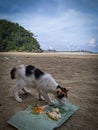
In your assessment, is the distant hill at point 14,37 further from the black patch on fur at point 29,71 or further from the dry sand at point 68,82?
the black patch on fur at point 29,71

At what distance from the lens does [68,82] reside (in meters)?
4.32

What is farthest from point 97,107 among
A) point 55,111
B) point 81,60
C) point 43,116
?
point 81,60

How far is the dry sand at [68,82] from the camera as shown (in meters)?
2.81

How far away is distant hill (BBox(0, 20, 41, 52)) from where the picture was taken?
4.81 meters

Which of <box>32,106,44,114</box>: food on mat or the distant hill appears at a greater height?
the distant hill

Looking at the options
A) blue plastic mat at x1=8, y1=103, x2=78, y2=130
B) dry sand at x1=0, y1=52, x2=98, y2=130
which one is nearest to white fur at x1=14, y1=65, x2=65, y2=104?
dry sand at x1=0, y1=52, x2=98, y2=130

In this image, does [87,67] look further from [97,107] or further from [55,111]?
[55,111]

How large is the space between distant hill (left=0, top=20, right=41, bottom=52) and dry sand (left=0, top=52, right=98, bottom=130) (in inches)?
19.8

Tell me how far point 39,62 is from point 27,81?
2.69m

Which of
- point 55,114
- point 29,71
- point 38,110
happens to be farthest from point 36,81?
point 55,114

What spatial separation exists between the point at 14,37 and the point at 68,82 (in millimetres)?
1804

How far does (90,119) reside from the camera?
285cm

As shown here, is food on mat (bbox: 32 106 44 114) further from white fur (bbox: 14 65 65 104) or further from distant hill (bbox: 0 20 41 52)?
distant hill (bbox: 0 20 41 52)

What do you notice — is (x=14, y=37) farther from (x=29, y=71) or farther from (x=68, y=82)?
(x=29, y=71)
